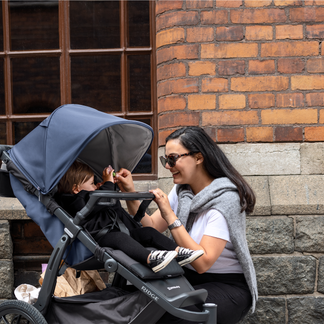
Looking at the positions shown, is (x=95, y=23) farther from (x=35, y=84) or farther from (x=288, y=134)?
(x=288, y=134)

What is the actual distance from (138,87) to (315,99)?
158cm

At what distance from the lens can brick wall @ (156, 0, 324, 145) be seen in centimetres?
347

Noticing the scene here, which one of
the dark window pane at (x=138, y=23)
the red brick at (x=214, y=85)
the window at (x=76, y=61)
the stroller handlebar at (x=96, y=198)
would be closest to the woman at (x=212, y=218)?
the stroller handlebar at (x=96, y=198)

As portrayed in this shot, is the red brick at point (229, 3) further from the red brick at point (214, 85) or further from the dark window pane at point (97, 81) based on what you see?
the dark window pane at point (97, 81)

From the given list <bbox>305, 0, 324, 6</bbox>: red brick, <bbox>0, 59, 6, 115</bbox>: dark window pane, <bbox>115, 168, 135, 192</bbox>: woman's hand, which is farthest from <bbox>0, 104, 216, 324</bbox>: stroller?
<bbox>305, 0, 324, 6</bbox>: red brick

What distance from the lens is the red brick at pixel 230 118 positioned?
347 centimetres

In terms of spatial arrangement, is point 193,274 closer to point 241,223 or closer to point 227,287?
point 227,287

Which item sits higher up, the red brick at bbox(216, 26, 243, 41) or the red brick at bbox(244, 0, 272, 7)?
the red brick at bbox(244, 0, 272, 7)

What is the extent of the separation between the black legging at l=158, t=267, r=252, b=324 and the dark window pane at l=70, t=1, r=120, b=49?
2441 millimetres

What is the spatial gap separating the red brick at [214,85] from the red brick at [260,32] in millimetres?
441

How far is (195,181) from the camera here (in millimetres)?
2543

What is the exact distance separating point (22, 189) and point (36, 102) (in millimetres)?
1926

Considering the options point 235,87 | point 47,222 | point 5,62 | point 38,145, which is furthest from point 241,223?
point 5,62

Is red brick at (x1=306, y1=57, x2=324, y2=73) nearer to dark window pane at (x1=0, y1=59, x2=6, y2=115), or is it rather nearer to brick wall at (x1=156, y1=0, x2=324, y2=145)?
brick wall at (x1=156, y1=0, x2=324, y2=145)
